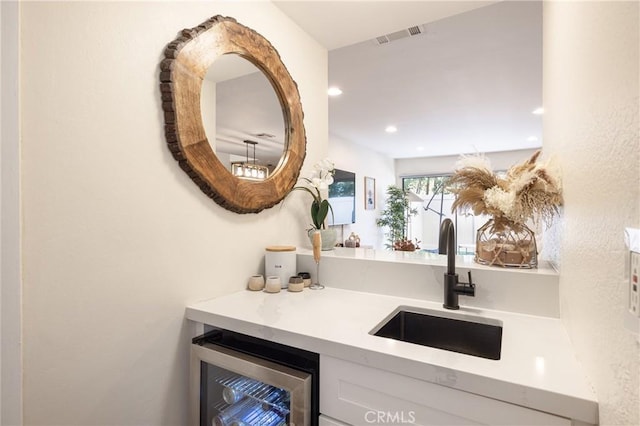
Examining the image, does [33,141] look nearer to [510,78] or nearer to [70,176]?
[70,176]

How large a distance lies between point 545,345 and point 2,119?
5.02 feet

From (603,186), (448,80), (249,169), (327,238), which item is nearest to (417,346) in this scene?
(603,186)

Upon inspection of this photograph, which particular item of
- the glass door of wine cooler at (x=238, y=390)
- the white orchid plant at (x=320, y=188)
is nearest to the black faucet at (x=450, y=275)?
the glass door of wine cooler at (x=238, y=390)

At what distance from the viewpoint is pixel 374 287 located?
4.74 feet

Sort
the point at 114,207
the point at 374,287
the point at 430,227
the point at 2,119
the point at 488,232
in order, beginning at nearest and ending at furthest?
the point at 2,119, the point at 114,207, the point at 488,232, the point at 374,287, the point at 430,227

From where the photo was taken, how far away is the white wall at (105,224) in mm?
835

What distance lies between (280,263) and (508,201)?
1004mm

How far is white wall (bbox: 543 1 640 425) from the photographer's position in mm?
451

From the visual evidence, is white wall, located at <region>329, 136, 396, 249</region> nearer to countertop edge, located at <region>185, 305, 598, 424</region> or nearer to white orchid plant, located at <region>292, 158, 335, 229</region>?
white orchid plant, located at <region>292, 158, 335, 229</region>

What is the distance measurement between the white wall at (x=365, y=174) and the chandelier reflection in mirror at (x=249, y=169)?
3599mm

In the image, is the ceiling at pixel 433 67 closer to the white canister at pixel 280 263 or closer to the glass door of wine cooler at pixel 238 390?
the white canister at pixel 280 263

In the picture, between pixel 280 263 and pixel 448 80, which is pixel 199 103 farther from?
pixel 448 80

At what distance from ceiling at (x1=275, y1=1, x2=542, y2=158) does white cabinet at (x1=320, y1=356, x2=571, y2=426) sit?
5.67ft

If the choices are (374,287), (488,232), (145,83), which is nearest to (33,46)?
(145,83)
